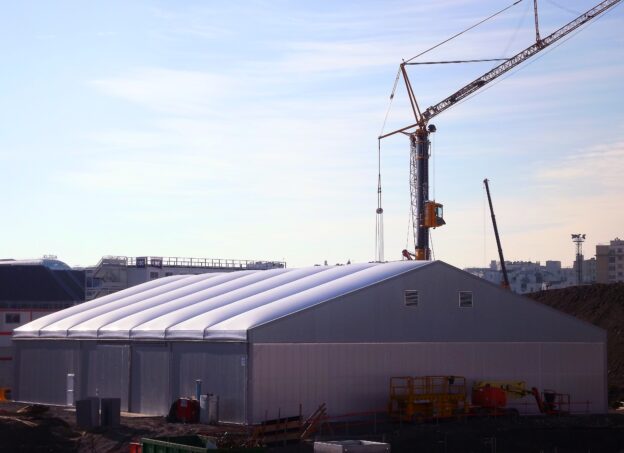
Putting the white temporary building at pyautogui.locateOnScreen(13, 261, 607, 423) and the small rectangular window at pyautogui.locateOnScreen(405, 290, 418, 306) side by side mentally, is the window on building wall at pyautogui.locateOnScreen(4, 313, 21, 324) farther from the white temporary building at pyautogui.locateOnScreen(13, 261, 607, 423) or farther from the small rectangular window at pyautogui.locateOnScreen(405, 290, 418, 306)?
the small rectangular window at pyautogui.locateOnScreen(405, 290, 418, 306)

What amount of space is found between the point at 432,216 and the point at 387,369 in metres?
53.6

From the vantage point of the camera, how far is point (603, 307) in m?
95.3

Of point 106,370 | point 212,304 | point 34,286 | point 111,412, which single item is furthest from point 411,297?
point 34,286

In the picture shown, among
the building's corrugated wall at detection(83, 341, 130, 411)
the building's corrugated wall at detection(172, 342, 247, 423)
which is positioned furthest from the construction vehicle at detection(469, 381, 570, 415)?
the building's corrugated wall at detection(83, 341, 130, 411)

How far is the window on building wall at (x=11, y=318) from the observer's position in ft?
298

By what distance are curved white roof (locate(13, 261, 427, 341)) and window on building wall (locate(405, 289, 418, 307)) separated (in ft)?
3.20

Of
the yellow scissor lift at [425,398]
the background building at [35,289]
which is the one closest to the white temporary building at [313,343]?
the yellow scissor lift at [425,398]

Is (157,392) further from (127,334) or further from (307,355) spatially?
(307,355)

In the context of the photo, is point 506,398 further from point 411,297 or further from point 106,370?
point 106,370

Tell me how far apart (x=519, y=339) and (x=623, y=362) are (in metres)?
33.4

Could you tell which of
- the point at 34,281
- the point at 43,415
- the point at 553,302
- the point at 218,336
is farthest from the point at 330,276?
the point at 34,281

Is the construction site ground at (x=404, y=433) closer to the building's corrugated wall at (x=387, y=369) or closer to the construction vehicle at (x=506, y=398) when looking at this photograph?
the construction vehicle at (x=506, y=398)

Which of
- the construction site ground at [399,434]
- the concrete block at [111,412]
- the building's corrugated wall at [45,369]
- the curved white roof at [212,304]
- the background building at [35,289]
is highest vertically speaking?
the background building at [35,289]

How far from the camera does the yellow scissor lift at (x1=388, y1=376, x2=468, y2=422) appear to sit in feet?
145
